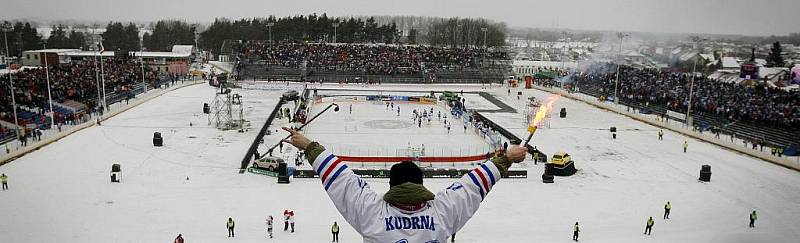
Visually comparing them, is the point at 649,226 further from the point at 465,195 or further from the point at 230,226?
the point at 465,195

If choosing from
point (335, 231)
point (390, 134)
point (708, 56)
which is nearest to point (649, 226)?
point (335, 231)

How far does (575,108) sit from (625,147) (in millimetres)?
15769

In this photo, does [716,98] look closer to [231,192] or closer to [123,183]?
[231,192]

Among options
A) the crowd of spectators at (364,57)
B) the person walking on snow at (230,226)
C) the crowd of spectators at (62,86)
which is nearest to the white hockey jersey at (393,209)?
the person walking on snow at (230,226)

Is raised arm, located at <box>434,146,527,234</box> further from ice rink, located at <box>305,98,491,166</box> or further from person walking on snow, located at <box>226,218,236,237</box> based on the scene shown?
ice rink, located at <box>305,98,491,166</box>

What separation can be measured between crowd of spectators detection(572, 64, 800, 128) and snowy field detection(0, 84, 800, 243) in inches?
255

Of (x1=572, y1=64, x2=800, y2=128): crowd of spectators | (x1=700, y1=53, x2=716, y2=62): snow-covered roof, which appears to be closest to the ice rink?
(x1=572, y1=64, x2=800, y2=128): crowd of spectators

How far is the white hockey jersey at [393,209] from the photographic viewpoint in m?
2.58

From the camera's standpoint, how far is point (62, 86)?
130 feet

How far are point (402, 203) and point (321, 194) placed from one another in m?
18.1

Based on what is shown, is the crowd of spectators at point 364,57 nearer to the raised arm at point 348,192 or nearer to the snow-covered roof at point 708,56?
the snow-covered roof at point 708,56

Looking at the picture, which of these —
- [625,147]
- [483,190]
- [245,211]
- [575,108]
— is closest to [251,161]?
[245,211]

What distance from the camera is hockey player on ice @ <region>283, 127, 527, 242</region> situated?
2.58m

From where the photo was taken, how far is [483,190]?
2.72 meters
